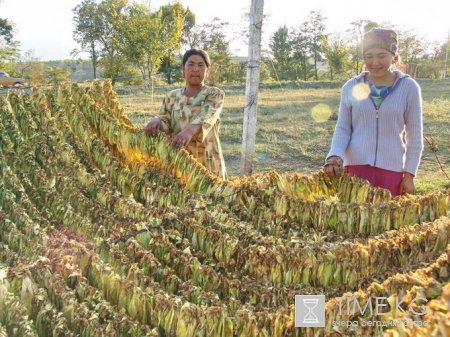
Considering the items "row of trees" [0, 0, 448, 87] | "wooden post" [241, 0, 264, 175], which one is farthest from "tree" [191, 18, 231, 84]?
"wooden post" [241, 0, 264, 175]

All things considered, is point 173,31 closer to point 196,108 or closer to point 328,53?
point 328,53

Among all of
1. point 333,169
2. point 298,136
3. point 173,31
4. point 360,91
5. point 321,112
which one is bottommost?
point 298,136

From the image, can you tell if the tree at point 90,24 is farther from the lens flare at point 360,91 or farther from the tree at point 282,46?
the lens flare at point 360,91

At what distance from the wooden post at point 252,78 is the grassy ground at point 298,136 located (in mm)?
1729

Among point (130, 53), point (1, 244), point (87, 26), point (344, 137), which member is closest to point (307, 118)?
point (344, 137)

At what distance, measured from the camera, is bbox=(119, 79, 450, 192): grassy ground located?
23.6ft

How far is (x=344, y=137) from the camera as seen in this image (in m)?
2.39

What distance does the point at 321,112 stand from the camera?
40.2 ft

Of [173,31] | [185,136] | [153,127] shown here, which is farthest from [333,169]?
[173,31]

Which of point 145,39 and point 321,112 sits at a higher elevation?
point 145,39

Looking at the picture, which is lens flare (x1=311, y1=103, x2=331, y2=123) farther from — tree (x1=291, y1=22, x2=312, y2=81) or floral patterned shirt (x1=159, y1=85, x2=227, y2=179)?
tree (x1=291, y1=22, x2=312, y2=81)

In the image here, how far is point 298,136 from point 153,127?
23.7 feet

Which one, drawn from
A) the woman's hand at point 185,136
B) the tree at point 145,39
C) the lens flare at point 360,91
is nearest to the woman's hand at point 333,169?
the lens flare at point 360,91

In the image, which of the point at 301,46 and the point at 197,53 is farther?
the point at 301,46
